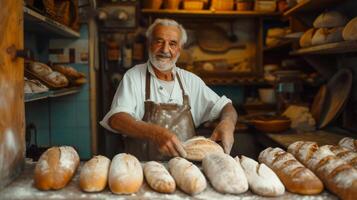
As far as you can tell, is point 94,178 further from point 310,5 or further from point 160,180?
point 310,5

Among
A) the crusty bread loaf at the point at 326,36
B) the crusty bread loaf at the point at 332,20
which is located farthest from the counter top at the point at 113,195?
the crusty bread loaf at the point at 332,20

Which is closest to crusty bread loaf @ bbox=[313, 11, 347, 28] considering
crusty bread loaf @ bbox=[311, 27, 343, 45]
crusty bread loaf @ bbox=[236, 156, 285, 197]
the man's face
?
crusty bread loaf @ bbox=[311, 27, 343, 45]

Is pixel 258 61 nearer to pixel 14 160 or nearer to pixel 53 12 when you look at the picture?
pixel 53 12

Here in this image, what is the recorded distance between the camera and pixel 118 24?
14.3 feet

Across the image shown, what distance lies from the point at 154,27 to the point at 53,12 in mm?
793

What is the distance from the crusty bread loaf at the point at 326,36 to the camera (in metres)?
2.76

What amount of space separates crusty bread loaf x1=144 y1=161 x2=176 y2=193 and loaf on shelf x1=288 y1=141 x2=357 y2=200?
1.77 ft

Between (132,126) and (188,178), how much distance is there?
0.96 meters

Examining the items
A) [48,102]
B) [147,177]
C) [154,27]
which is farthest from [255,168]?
[48,102]

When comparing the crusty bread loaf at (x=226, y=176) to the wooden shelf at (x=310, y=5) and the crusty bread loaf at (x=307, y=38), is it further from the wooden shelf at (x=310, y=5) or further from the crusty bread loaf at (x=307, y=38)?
the wooden shelf at (x=310, y=5)

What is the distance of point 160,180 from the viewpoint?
4.22ft

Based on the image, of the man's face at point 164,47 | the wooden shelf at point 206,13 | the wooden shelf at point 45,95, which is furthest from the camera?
the wooden shelf at point 206,13

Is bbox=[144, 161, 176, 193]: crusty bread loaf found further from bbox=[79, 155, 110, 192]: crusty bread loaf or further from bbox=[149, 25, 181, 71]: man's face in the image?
bbox=[149, 25, 181, 71]: man's face

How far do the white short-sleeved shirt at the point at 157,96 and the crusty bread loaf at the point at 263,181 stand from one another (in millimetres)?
1191
